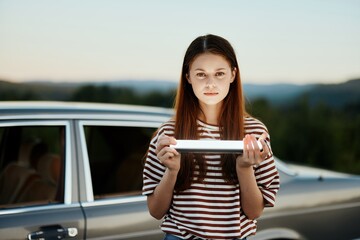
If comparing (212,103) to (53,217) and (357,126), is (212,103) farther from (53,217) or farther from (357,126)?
(357,126)

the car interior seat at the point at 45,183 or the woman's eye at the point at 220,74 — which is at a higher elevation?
the woman's eye at the point at 220,74

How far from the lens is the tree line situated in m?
9.02

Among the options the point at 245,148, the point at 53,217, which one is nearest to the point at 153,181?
the point at 245,148

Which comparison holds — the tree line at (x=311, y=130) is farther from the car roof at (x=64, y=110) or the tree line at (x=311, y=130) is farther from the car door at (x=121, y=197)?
the car roof at (x=64, y=110)

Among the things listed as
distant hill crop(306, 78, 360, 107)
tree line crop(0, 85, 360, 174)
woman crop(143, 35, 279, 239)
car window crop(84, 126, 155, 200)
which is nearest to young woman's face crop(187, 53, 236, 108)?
woman crop(143, 35, 279, 239)

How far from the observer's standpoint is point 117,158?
3938mm

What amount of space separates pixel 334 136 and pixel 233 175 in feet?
25.7

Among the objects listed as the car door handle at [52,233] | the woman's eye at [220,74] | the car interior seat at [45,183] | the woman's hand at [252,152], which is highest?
the woman's eye at [220,74]

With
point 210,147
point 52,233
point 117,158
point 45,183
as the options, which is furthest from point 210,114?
point 117,158

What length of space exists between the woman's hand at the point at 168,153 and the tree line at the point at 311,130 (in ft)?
24.6

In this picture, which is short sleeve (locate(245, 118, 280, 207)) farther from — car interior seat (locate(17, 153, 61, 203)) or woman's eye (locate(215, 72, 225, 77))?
car interior seat (locate(17, 153, 61, 203))

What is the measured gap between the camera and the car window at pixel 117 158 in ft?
11.5

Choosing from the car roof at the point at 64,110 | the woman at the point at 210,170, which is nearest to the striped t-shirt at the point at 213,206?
the woman at the point at 210,170

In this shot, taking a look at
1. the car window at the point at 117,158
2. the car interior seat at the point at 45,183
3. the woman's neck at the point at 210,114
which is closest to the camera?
the woman's neck at the point at 210,114
